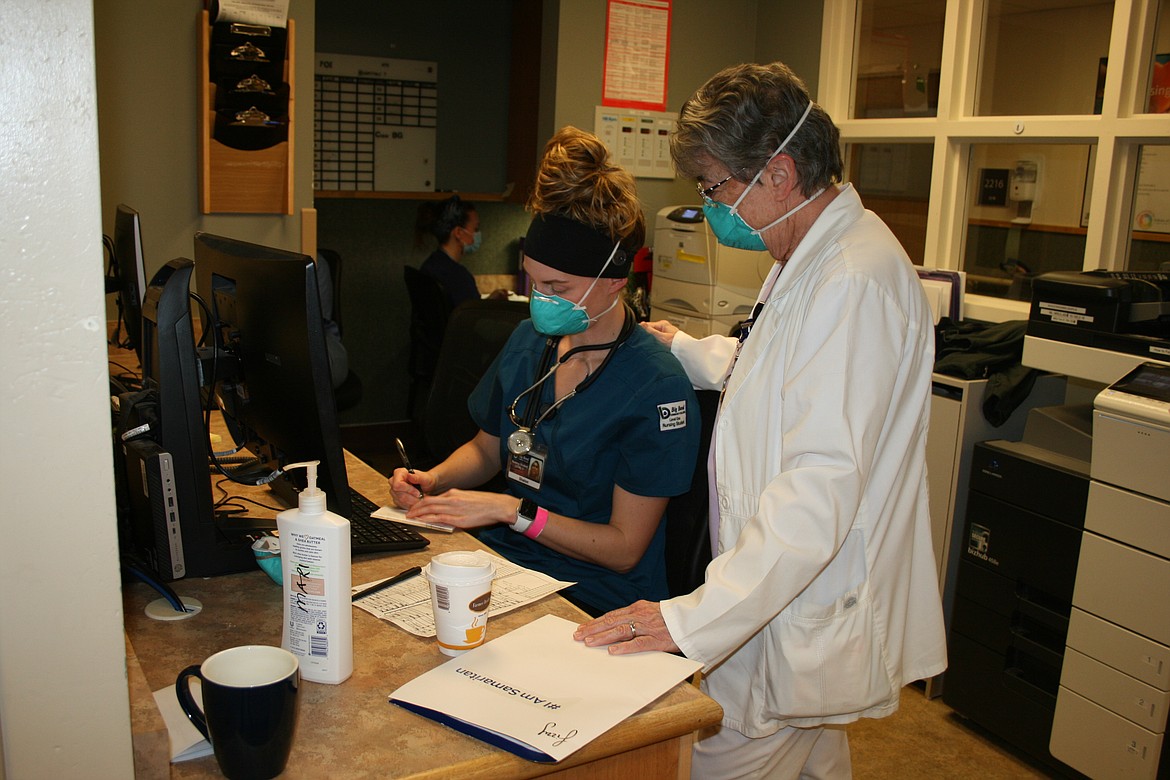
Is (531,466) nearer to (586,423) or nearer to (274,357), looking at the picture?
(586,423)

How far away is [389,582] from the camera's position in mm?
1435

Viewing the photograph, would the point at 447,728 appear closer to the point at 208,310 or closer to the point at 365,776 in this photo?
the point at 365,776

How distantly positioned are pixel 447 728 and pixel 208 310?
3.09 ft

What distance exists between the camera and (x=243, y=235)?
3531 mm

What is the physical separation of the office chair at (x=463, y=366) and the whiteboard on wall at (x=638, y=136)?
8.28 ft

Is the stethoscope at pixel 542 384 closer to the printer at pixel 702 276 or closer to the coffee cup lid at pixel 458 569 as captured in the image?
the coffee cup lid at pixel 458 569

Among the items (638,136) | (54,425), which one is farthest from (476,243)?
(54,425)

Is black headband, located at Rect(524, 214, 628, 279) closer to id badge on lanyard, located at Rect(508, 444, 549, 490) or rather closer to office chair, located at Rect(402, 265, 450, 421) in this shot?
id badge on lanyard, located at Rect(508, 444, 549, 490)

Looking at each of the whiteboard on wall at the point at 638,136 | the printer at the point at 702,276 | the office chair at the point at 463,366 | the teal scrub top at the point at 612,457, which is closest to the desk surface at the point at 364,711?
the teal scrub top at the point at 612,457

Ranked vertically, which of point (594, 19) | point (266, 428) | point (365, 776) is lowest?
point (365, 776)

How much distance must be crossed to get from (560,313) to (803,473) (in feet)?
2.31

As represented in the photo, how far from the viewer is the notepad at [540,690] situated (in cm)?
101

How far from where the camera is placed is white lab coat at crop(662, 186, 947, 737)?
126 centimetres

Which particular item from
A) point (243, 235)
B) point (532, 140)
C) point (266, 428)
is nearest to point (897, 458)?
point (266, 428)
